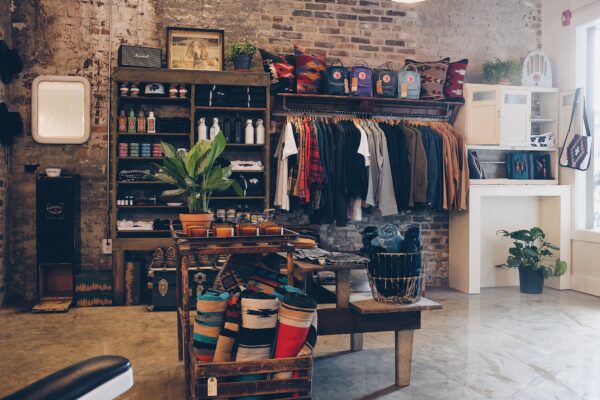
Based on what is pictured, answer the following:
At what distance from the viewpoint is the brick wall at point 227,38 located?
556 centimetres

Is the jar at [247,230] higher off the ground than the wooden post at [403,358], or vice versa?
the jar at [247,230]

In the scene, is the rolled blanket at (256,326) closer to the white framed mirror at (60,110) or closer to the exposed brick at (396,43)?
the white framed mirror at (60,110)

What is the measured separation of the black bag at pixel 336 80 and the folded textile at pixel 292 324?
11.7ft

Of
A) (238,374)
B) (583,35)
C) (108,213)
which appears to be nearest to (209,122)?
(108,213)

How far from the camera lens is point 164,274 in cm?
515

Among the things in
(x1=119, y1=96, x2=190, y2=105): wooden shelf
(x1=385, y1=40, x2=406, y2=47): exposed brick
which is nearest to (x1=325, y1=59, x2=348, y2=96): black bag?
(x1=385, y1=40, x2=406, y2=47): exposed brick

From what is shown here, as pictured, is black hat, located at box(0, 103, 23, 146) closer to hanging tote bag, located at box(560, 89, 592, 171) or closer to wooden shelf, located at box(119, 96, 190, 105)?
wooden shelf, located at box(119, 96, 190, 105)

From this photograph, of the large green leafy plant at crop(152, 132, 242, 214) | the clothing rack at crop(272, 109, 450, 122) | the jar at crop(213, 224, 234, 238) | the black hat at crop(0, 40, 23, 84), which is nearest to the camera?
the jar at crop(213, 224, 234, 238)

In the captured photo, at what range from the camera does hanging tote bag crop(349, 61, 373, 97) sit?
5.84m

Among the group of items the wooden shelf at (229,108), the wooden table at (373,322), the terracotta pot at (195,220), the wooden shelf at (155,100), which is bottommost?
the wooden table at (373,322)

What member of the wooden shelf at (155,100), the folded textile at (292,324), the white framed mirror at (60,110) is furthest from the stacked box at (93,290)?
the folded textile at (292,324)

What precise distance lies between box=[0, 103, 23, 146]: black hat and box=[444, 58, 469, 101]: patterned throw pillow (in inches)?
173

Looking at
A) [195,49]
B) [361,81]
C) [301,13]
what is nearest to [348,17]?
[301,13]

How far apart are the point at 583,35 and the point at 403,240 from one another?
4.45 m
